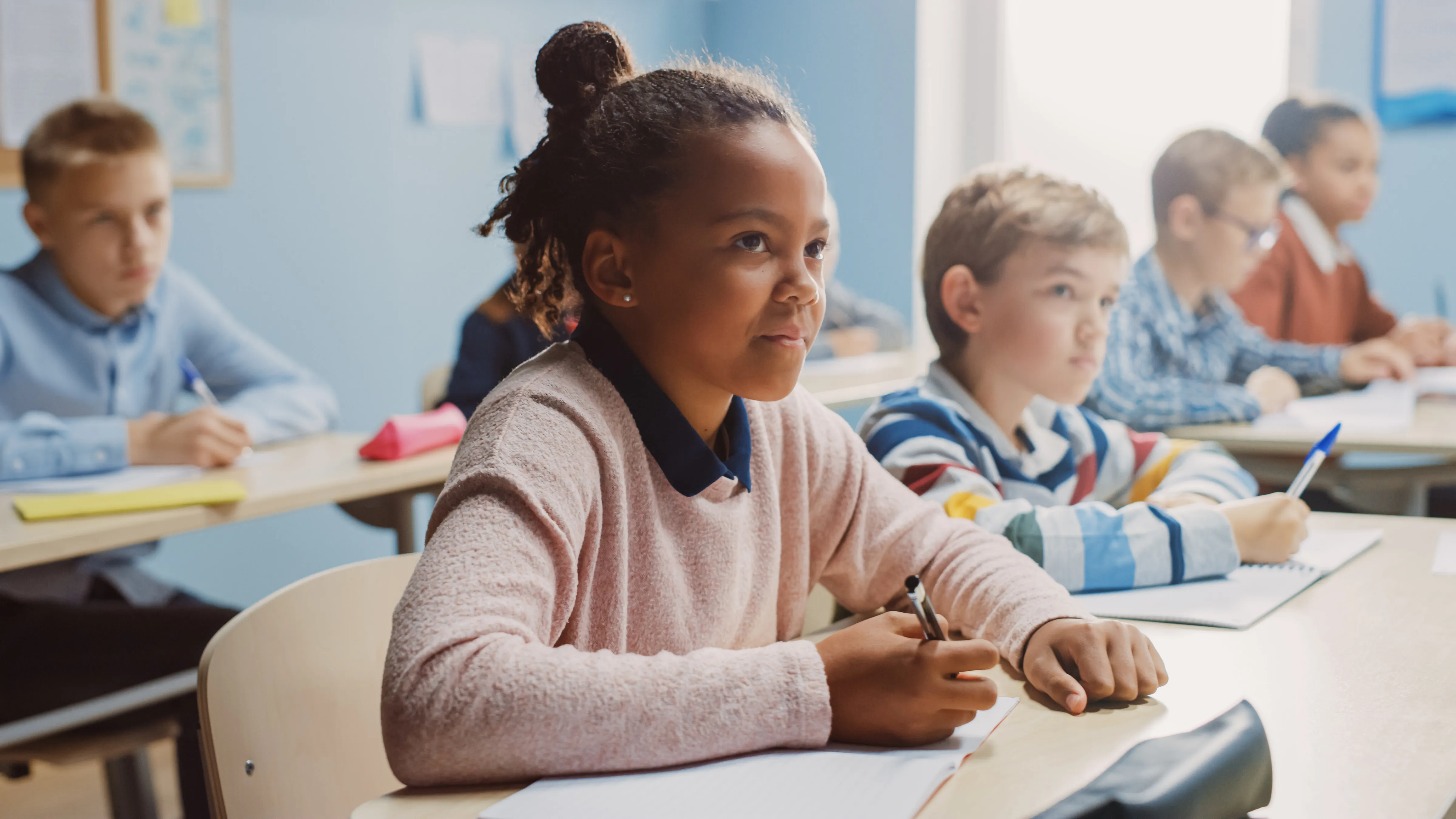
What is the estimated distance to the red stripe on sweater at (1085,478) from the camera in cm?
129

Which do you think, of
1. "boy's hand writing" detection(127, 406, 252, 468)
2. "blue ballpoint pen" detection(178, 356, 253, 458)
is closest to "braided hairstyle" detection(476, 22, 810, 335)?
"boy's hand writing" detection(127, 406, 252, 468)

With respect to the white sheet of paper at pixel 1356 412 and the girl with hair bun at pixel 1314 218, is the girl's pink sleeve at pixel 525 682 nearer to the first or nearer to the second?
the white sheet of paper at pixel 1356 412

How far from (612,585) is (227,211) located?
2.15 meters

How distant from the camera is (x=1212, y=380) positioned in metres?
2.33

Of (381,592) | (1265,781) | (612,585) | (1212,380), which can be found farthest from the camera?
(1212,380)

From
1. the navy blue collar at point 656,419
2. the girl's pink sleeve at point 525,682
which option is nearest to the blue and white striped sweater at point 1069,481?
the navy blue collar at point 656,419

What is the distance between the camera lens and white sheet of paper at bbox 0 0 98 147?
226 cm

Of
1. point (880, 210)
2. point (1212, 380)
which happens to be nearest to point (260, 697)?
point (1212, 380)

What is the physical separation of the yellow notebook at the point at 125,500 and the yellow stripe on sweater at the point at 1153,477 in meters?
1.13

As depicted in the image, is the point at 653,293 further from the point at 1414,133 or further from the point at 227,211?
the point at 1414,133

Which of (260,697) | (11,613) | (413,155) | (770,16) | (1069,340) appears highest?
(770,16)

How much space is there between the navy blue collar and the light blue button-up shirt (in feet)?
4.11

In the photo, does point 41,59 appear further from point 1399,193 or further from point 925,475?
point 1399,193

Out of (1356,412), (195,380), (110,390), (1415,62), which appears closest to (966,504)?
(195,380)
